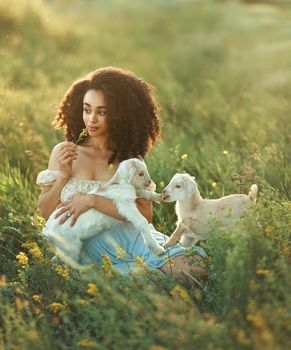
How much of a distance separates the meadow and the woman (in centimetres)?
25

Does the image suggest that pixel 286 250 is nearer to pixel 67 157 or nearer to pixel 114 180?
pixel 114 180

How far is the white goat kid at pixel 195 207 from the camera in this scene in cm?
459

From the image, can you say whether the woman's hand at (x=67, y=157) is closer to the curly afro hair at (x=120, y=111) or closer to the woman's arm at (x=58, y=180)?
the woman's arm at (x=58, y=180)

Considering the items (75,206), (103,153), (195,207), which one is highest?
(103,153)

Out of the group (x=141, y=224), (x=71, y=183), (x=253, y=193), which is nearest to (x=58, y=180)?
(x=71, y=183)

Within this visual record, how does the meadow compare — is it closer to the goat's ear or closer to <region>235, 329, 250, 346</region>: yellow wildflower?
<region>235, 329, 250, 346</region>: yellow wildflower

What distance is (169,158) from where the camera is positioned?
677 centimetres

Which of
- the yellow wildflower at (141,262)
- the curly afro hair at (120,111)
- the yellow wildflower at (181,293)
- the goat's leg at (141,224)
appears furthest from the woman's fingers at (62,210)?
the yellow wildflower at (181,293)

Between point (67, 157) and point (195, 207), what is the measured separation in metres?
0.90

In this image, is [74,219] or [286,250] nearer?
[286,250]

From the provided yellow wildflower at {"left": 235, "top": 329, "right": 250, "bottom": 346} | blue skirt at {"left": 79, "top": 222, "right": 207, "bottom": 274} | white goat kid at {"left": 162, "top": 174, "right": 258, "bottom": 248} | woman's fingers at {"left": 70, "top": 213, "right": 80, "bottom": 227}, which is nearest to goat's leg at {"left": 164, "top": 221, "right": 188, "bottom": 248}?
white goat kid at {"left": 162, "top": 174, "right": 258, "bottom": 248}

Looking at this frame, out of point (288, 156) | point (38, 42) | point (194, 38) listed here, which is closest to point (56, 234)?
point (288, 156)

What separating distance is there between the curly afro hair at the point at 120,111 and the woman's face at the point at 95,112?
0.12ft

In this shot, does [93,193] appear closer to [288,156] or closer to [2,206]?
[2,206]
